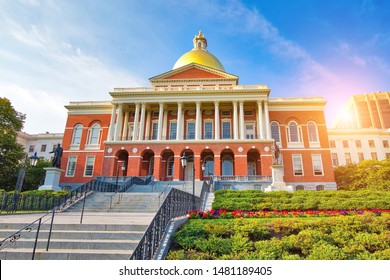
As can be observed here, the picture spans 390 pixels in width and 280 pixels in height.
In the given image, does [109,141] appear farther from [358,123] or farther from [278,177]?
[358,123]

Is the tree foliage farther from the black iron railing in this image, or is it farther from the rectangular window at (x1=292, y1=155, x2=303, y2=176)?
the black iron railing

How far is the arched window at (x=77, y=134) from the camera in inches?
1454

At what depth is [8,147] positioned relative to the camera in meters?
29.8

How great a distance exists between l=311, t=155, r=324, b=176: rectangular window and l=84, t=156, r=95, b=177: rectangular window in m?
32.3

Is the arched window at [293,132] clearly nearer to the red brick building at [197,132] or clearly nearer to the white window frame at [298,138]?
the white window frame at [298,138]

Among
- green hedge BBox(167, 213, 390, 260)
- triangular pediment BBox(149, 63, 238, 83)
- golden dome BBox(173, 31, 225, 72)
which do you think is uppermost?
golden dome BBox(173, 31, 225, 72)

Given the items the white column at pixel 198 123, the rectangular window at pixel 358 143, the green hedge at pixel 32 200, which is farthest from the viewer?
the rectangular window at pixel 358 143

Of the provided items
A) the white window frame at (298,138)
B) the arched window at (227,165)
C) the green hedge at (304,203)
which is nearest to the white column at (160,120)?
the arched window at (227,165)

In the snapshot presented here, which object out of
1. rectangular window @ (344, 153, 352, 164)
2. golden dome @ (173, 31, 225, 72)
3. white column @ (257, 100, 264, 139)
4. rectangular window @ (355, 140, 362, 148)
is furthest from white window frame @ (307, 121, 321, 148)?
rectangular window @ (355, 140, 362, 148)

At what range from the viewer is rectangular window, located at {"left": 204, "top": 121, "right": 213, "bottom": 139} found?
1379 inches

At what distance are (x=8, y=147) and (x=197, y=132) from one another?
24310 mm

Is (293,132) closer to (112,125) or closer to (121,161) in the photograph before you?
(121,161)

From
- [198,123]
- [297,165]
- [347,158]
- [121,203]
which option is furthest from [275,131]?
[347,158]

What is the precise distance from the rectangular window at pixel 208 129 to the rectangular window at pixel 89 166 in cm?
1751
